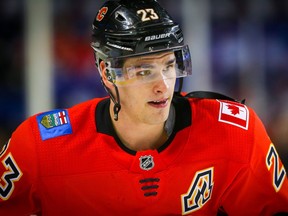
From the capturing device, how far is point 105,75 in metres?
2.86

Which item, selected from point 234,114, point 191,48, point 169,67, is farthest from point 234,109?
point 191,48

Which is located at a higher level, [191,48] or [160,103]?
[160,103]

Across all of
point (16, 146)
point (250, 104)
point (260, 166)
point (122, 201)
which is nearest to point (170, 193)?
point (122, 201)

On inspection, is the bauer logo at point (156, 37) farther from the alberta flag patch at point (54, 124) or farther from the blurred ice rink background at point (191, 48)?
the blurred ice rink background at point (191, 48)

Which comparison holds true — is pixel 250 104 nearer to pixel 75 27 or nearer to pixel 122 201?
pixel 75 27

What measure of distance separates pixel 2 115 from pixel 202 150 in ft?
8.45

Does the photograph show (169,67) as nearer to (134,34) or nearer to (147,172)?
(134,34)

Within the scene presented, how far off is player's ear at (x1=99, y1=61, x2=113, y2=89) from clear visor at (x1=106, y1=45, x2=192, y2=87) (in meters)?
0.03

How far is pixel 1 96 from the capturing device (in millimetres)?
5109

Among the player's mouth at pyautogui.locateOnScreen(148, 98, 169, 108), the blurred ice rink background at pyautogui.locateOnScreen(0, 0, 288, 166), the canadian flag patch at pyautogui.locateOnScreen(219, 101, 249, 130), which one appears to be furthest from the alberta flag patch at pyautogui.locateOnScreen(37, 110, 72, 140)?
the blurred ice rink background at pyautogui.locateOnScreen(0, 0, 288, 166)

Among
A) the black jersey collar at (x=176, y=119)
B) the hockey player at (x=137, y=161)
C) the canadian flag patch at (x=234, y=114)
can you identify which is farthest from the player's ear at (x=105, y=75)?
the canadian flag patch at (x=234, y=114)

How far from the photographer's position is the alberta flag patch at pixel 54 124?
9.61 feet

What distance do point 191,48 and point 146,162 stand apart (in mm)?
2522

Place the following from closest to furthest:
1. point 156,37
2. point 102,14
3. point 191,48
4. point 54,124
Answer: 1. point 156,37
2. point 102,14
3. point 54,124
4. point 191,48
